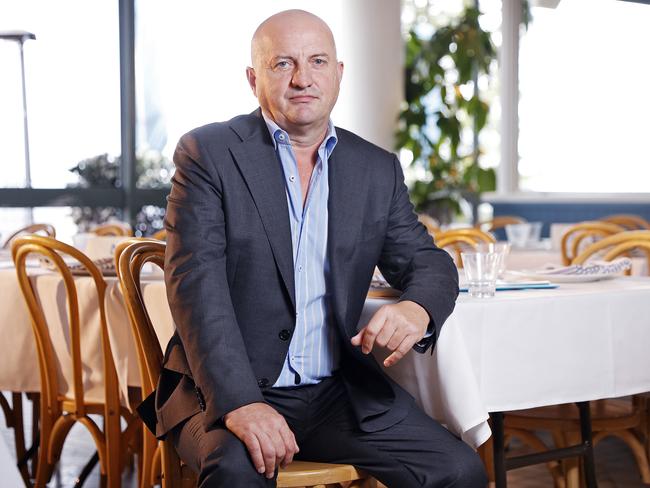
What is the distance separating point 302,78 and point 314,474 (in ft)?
2.63

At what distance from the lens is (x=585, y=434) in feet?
8.21

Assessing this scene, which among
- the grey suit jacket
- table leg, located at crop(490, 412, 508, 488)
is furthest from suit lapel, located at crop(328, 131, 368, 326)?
table leg, located at crop(490, 412, 508, 488)

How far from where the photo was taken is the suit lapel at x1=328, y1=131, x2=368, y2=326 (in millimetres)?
2014

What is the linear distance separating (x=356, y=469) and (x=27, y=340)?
1.52 metres

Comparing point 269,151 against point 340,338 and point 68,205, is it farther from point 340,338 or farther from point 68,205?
point 68,205

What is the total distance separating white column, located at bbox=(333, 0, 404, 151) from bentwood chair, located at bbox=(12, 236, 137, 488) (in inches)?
196

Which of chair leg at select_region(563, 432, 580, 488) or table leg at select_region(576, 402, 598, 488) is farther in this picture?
chair leg at select_region(563, 432, 580, 488)

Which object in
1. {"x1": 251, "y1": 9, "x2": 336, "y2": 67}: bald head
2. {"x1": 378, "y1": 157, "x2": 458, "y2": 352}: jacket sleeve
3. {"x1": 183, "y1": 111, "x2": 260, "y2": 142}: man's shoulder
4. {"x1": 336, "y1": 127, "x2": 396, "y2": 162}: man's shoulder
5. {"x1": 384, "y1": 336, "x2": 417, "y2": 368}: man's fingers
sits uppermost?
{"x1": 251, "y1": 9, "x2": 336, "y2": 67}: bald head

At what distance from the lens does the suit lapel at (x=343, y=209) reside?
79.3 inches

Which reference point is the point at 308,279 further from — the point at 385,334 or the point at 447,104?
the point at 447,104

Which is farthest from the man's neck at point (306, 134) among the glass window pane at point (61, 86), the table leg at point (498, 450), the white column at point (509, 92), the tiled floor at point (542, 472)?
the white column at point (509, 92)

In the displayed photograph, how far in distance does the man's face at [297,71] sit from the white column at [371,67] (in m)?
5.59

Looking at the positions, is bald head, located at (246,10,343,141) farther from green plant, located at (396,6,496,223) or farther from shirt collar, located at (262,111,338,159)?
green plant, located at (396,6,496,223)

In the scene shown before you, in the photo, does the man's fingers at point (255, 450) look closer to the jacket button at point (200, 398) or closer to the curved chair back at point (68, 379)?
the jacket button at point (200, 398)
